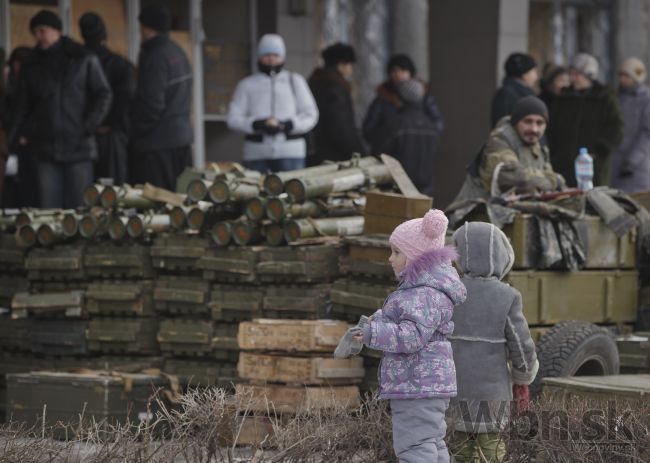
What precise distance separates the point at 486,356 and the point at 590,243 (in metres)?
3.21

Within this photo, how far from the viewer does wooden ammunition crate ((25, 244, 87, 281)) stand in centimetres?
1315

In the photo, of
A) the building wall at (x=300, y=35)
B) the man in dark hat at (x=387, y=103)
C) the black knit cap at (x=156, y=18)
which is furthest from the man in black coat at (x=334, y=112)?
the building wall at (x=300, y=35)

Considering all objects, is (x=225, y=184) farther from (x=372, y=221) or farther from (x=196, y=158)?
(x=196, y=158)

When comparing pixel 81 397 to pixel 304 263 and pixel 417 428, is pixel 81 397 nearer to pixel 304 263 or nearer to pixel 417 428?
pixel 304 263

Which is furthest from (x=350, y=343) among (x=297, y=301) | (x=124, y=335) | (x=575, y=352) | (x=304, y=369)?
(x=124, y=335)

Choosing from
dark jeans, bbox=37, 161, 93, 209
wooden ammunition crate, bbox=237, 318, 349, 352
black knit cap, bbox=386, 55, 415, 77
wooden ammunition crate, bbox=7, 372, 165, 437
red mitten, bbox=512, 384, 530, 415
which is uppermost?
black knit cap, bbox=386, 55, 415, 77

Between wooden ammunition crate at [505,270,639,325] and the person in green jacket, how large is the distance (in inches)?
150

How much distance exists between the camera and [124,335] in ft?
42.0

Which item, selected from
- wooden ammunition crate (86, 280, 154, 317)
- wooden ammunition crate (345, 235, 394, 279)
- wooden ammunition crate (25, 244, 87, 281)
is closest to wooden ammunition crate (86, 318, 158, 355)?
wooden ammunition crate (86, 280, 154, 317)

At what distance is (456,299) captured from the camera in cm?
831

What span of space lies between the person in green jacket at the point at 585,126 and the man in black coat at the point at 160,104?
362cm

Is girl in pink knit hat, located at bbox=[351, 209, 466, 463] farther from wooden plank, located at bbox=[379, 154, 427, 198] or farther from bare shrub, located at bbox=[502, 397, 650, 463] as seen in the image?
wooden plank, located at bbox=[379, 154, 427, 198]

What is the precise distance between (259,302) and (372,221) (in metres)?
0.99

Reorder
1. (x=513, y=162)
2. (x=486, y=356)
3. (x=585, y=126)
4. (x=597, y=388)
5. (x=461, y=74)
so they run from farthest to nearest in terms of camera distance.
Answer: (x=461, y=74) → (x=585, y=126) → (x=513, y=162) → (x=597, y=388) → (x=486, y=356)
